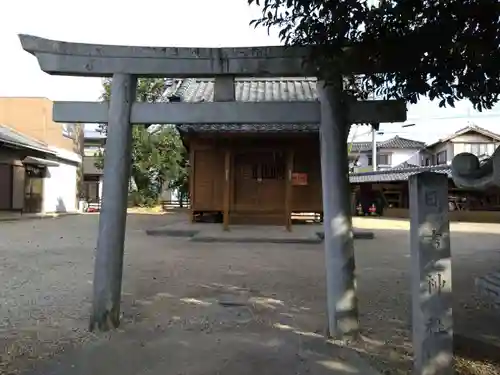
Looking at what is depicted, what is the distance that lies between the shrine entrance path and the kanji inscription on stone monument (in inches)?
21.2

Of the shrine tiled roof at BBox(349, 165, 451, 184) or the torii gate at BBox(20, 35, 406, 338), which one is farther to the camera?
the shrine tiled roof at BBox(349, 165, 451, 184)

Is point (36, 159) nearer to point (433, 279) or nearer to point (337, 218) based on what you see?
point (337, 218)

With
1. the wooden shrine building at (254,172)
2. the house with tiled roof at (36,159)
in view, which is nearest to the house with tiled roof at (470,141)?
the wooden shrine building at (254,172)

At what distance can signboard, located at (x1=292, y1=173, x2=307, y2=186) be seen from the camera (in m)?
17.2

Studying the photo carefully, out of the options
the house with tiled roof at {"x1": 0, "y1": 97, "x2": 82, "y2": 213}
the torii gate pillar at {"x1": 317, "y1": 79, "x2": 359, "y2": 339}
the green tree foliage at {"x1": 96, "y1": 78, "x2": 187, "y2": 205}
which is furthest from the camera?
the green tree foliage at {"x1": 96, "y1": 78, "x2": 187, "y2": 205}

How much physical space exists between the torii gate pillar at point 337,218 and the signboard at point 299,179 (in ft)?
40.4

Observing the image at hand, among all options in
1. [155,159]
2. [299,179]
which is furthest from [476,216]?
[155,159]

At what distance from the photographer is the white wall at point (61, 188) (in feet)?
94.2

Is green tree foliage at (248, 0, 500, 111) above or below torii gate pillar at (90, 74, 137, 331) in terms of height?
above

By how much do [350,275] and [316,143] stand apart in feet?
40.9

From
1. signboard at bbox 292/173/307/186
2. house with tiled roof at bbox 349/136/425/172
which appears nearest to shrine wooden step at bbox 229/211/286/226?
signboard at bbox 292/173/307/186

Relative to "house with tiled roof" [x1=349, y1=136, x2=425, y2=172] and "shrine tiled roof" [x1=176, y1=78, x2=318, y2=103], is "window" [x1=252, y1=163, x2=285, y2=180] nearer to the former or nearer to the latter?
"shrine tiled roof" [x1=176, y1=78, x2=318, y2=103]

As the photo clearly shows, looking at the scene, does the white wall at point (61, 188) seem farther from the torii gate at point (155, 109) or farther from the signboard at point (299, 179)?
the torii gate at point (155, 109)

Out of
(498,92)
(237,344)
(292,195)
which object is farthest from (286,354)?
(292,195)
